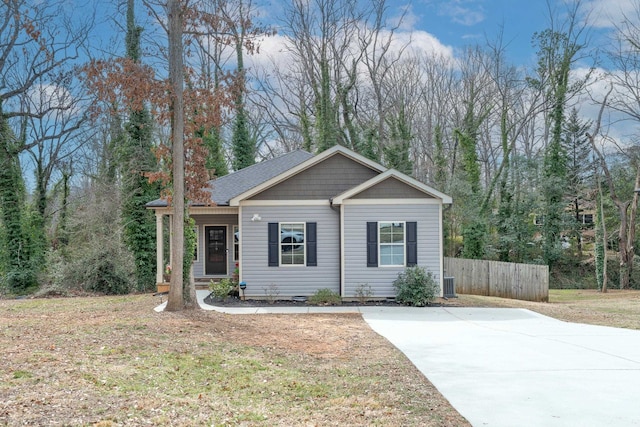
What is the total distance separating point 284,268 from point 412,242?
146 inches

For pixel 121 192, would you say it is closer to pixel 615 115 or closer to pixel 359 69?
pixel 359 69

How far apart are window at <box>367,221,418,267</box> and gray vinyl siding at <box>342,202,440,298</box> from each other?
0.12 m

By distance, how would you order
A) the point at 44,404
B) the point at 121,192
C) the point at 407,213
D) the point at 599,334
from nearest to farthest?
the point at 44,404, the point at 599,334, the point at 407,213, the point at 121,192

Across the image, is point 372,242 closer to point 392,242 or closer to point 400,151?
point 392,242

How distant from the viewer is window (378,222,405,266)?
1447cm

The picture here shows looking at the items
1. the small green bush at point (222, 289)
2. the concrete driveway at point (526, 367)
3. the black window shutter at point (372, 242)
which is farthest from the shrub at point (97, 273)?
the concrete driveway at point (526, 367)

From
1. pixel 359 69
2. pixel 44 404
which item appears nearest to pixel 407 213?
pixel 44 404

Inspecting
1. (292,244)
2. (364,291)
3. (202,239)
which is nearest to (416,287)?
(364,291)

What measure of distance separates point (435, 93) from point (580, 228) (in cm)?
1224

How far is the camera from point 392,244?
47.4 ft

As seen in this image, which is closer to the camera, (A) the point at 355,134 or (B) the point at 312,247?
(B) the point at 312,247

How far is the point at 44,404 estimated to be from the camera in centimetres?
453

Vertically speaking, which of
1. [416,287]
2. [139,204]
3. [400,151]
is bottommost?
[416,287]

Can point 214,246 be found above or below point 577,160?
below
